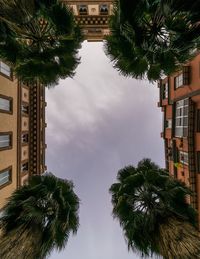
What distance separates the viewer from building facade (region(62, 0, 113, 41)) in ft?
92.4

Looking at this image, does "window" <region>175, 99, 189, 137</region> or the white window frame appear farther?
the white window frame

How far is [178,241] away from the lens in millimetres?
8195

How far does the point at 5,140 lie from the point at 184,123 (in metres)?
15.8

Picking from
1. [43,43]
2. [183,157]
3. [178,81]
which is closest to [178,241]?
[43,43]

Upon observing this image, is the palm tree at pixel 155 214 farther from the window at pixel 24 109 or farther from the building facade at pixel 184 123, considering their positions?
the window at pixel 24 109

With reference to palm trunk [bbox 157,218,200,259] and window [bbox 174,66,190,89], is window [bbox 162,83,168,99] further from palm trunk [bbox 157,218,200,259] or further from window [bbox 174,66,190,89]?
palm trunk [bbox 157,218,200,259]

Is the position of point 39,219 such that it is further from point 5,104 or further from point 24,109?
point 24,109

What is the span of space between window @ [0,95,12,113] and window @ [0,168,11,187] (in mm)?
5183

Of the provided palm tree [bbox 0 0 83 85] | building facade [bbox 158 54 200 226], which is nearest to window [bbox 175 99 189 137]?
building facade [bbox 158 54 200 226]

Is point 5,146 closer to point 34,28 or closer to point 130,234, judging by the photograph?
point 34,28

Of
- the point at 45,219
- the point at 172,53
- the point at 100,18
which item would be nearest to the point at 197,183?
the point at 172,53

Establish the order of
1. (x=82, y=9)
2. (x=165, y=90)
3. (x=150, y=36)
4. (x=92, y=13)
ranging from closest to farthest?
1. (x=150, y=36)
2. (x=165, y=90)
3. (x=82, y=9)
4. (x=92, y=13)

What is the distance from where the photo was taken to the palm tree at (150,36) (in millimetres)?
9848

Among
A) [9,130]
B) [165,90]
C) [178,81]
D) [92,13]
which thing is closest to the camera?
[9,130]
